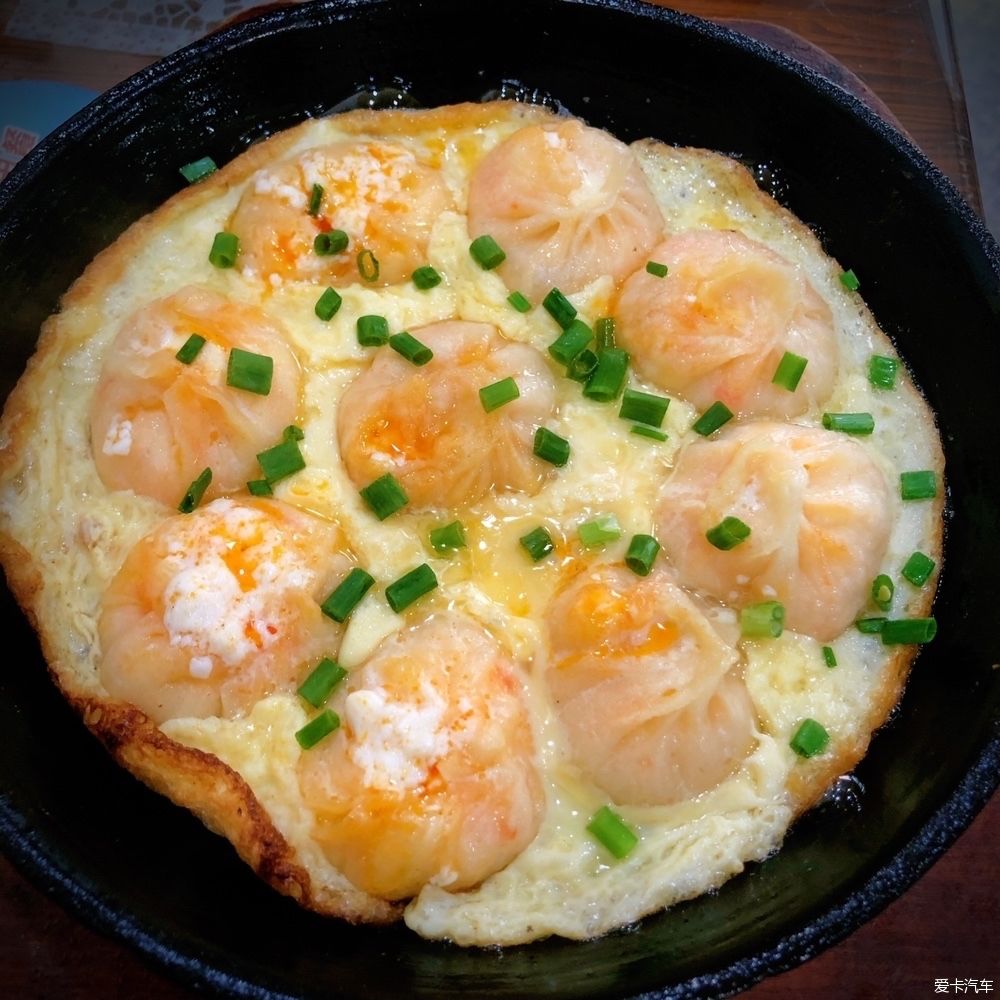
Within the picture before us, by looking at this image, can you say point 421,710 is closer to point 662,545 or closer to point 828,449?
point 662,545

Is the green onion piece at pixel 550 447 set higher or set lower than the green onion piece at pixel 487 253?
lower

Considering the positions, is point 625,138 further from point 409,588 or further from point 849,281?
point 409,588

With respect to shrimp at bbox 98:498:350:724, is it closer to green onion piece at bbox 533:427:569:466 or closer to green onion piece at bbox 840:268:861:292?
green onion piece at bbox 533:427:569:466

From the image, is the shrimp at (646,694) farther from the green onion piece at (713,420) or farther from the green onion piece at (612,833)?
the green onion piece at (713,420)

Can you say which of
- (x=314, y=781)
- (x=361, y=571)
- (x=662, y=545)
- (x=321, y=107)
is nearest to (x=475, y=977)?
(x=314, y=781)

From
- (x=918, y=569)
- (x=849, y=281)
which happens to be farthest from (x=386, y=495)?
(x=849, y=281)

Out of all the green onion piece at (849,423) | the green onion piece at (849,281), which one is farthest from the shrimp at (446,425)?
the green onion piece at (849,281)
